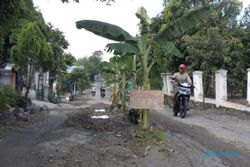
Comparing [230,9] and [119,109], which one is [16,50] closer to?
[119,109]

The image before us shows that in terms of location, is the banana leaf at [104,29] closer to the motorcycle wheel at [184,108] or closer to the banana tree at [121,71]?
A: the banana tree at [121,71]

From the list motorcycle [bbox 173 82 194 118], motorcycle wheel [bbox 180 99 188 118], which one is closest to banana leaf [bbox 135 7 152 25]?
motorcycle [bbox 173 82 194 118]

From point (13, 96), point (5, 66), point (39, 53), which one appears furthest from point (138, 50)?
point (5, 66)

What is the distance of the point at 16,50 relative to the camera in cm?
2223

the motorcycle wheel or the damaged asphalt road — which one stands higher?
the motorcycle wheel

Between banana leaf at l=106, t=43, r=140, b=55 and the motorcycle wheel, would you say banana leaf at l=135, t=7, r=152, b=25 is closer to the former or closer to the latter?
banana leaf at l=106, t=43, r=140, b=55

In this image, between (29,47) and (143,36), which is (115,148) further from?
(29,47)

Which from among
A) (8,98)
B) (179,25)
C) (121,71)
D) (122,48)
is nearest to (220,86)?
(121,71)

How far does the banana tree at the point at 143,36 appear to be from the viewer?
10.9m

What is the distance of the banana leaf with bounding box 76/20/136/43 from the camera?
10.9 m

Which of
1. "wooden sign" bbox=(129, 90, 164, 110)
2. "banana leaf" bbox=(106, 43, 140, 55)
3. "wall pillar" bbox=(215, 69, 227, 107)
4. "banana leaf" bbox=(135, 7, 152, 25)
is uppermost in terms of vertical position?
"banana leaf" bbox=(135, 7, 152, 25)

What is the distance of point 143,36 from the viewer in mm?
11344

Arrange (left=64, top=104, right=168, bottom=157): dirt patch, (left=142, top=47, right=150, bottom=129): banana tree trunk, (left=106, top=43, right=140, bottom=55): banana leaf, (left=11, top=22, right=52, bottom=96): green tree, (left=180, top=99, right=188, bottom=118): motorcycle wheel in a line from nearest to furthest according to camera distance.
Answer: (left=64, top=104, right=168, bottom=157): dirt patch → (left=106, top=43, right=140, bottom=55): banana leaf → (left=142, top=47, right=150, bottom=129): banana tree trunk → (left=180, top=99, right=188, bottom=118): motorcycle wheel → (left=11, top=22, right=52, bottom=96): green tree

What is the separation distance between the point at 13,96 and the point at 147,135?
11.5 metres
